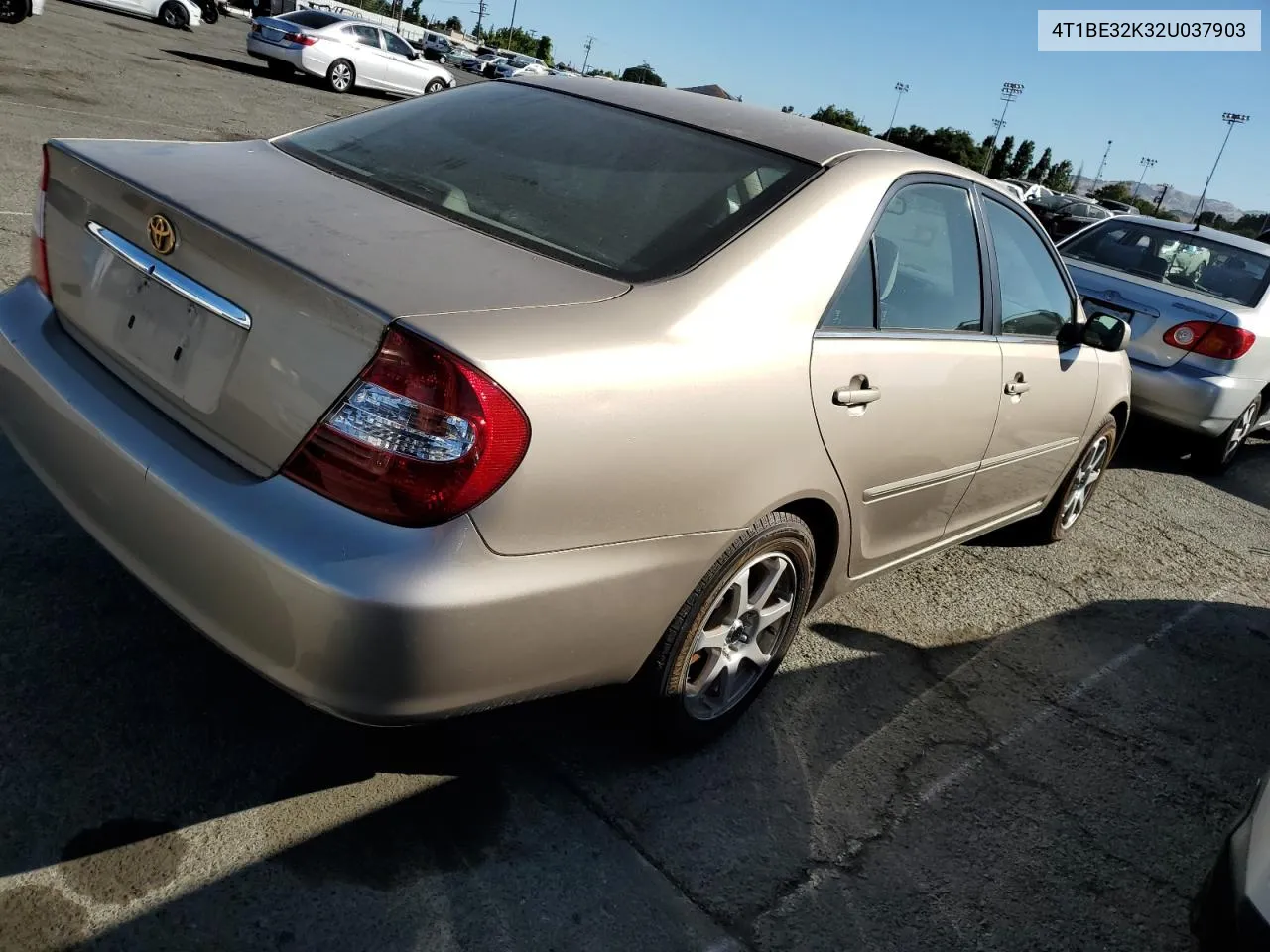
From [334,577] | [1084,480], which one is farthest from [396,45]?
[334,577]

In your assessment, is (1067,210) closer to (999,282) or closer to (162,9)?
(162,9)

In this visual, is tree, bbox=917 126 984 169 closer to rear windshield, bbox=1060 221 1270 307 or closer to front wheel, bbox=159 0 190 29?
front wheel, bbox=159 0 190 29

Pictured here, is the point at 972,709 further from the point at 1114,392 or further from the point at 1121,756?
the point at 1114,392

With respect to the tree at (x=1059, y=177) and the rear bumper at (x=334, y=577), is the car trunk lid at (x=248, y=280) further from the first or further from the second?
the tree at (x=1059, y=177)

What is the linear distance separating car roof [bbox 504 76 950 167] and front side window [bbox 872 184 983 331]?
160mm

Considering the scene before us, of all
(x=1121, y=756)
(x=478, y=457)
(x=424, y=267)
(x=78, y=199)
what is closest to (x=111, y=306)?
(x=78, y=199)

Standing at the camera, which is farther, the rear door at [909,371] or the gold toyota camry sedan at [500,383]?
the rear door at [909,371]

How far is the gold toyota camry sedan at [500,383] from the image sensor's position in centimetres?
200

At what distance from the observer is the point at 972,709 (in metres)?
3.64

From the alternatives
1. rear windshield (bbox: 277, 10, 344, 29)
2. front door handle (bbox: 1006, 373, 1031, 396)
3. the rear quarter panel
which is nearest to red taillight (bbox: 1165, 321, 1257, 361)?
front door handle (bbox: 1006, 373, 1031, 396)

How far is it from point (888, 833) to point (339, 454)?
177cm

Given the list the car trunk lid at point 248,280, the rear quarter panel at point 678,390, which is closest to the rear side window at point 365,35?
the car trunk lid at point 248,280

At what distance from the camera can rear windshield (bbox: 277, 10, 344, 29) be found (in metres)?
21.9

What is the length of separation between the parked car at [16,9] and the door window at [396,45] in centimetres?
759
